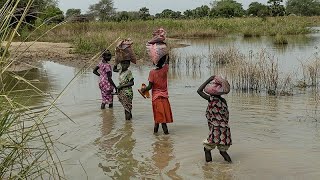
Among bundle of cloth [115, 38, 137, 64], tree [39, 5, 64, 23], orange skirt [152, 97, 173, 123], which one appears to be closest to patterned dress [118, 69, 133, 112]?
bundle of cloth [115, 38, 137, 64]

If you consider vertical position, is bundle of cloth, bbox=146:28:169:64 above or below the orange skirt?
above

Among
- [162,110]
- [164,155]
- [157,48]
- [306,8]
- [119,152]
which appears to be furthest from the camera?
[306,8]

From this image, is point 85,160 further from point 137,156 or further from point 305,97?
point 305,97

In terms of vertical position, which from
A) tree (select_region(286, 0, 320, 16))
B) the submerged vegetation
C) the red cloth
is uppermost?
tree (select_region(286, 0, 320, 16))

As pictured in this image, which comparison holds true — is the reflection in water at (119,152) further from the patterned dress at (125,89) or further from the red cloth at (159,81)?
the red cloth at (159,81)

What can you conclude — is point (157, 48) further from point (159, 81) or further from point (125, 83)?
point (125, 83)

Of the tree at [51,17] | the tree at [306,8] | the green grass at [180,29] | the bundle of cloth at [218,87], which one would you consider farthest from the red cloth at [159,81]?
the tree at [306,8]

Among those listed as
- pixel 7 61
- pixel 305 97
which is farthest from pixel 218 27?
pixel 7 61

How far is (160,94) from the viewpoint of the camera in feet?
24.1

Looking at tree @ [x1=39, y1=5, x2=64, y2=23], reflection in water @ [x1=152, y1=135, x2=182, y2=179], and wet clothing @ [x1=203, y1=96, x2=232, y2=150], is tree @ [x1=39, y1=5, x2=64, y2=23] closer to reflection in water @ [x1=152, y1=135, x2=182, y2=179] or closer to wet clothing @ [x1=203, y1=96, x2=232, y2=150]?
wet clothing @ [x1=203, y1=96, x2=232, y2=150]

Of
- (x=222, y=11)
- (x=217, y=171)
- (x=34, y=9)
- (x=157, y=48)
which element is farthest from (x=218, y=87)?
(x=222, y=11)

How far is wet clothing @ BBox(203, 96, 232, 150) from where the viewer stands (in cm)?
575

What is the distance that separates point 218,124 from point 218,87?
466mm

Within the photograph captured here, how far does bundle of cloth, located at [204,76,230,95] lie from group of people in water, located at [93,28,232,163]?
4 centimetres
